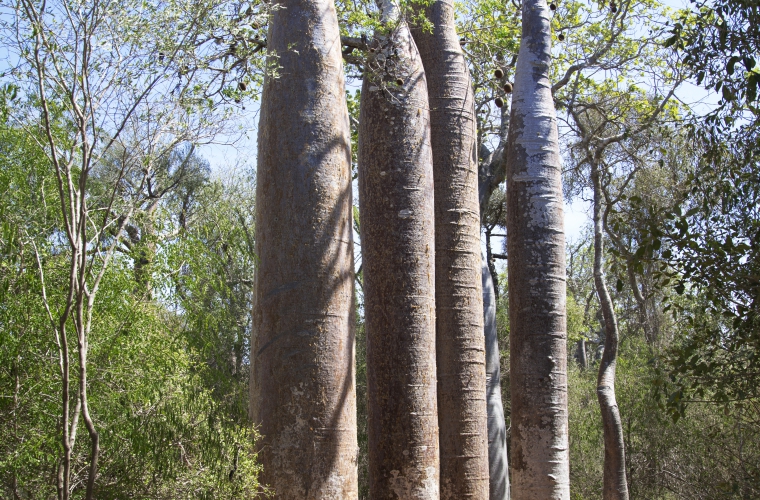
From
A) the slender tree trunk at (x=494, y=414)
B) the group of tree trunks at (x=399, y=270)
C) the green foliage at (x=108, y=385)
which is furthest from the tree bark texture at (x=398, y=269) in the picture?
the slender tree trunk at (x=494, y=414)

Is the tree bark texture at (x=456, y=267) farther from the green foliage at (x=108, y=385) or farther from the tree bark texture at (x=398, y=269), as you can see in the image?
the green foliage at (x=108, y=385)

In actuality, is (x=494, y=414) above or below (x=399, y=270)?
below

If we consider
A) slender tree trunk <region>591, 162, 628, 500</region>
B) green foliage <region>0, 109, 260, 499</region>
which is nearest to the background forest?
green foliage <region>0, 109, 260, 499</region>

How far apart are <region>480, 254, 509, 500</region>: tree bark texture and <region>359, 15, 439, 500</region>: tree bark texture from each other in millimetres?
3096

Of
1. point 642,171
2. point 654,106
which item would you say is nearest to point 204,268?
point 654,106

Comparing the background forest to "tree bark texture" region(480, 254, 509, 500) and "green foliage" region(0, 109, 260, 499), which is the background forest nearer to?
"green foliage" region(0, 109, 260, 499)

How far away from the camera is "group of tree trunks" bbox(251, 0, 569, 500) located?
3916mm

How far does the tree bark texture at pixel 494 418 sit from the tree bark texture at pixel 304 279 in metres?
4.03

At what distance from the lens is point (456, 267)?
18.5 feet

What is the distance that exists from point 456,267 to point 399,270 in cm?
85

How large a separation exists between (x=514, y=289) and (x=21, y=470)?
12.1 ft

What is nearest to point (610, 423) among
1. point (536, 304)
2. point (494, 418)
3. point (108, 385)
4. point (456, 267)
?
point (494, 418)

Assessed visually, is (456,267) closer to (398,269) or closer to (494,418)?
(398,269)

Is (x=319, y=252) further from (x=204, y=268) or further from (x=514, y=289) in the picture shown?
(x=514, y=289)
